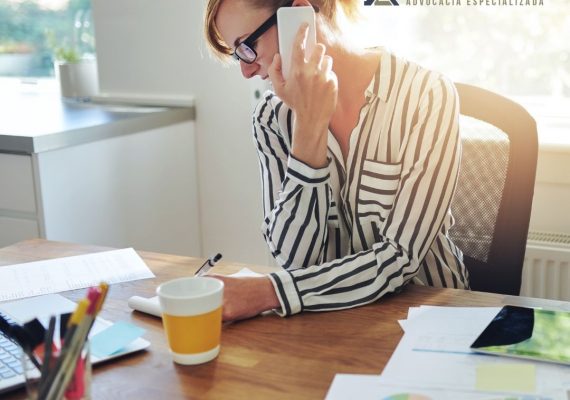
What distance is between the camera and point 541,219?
1.98 m

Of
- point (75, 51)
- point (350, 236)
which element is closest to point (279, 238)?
point (350, 236)

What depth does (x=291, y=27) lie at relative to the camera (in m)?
1.21

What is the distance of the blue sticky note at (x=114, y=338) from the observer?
3.12 feet

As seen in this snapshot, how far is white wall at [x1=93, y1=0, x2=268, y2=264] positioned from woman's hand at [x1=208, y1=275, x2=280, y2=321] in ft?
4.14

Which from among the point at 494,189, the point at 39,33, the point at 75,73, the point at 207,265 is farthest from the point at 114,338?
the point at 39,33

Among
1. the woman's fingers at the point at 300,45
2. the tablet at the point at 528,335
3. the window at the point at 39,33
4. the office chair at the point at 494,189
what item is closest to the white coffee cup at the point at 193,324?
the tablet at the point at 528,335

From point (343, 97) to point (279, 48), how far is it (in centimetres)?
18

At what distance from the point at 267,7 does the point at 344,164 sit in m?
0.31

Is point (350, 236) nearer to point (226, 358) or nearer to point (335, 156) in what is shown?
point (335, 156)

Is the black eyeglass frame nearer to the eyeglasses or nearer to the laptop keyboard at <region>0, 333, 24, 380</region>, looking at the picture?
the eyeglasses

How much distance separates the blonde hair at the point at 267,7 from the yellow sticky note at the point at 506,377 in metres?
0.69

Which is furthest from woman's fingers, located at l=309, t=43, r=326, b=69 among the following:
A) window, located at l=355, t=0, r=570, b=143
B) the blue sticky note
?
window, located at l=355, t=0, r=570, b=143

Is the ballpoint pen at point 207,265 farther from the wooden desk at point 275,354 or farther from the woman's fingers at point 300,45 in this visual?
the woman's fingers at point 300,45

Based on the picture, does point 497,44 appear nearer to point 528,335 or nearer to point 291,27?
point 291,27
